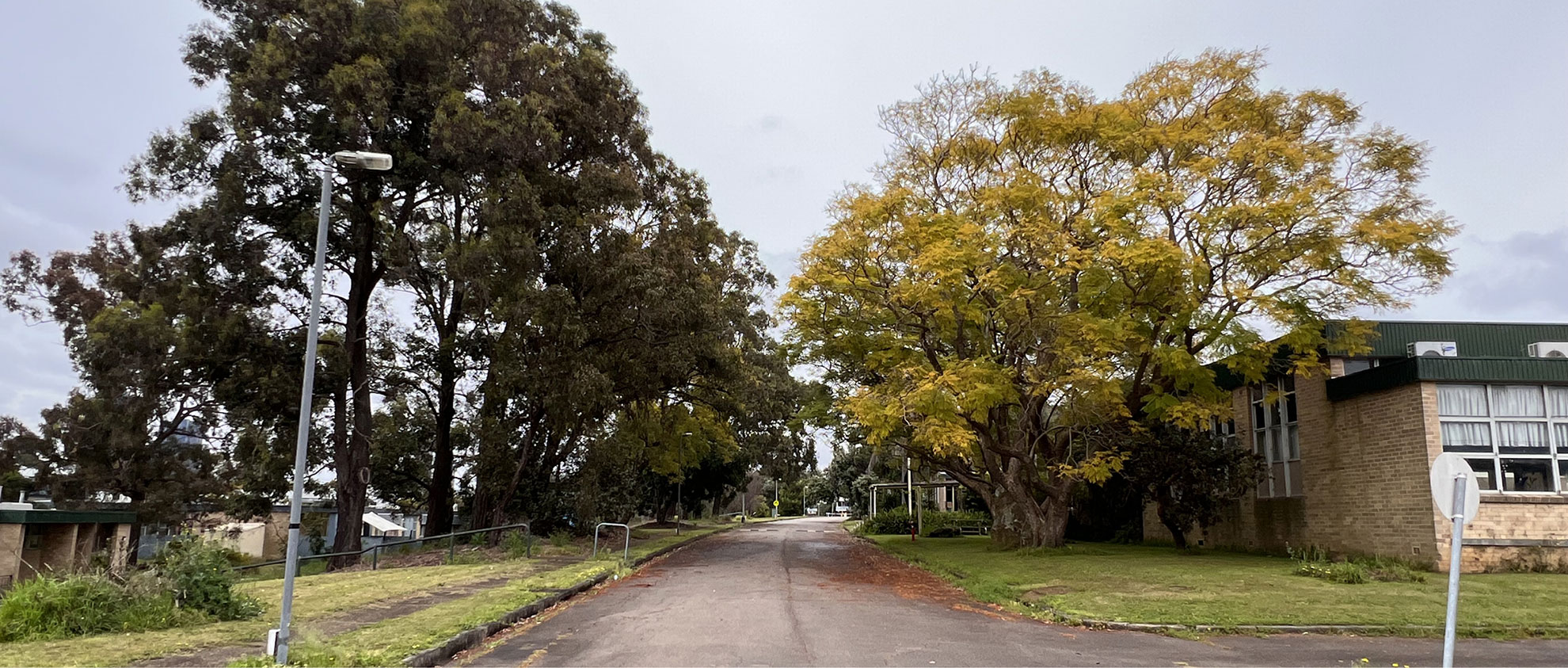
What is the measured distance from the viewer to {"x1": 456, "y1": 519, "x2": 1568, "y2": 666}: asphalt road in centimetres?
947

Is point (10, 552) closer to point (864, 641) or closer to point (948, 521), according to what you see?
point (864, 641)

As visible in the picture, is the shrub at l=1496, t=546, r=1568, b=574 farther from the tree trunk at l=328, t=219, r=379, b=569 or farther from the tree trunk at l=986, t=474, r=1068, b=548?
the tree trunk at l=328, t=219, r=379, b=569

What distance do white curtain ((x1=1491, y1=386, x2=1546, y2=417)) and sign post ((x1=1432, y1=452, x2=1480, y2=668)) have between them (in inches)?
570

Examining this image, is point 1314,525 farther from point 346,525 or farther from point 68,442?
point 68,442

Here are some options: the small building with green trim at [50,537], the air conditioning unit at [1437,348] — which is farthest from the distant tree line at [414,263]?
the air conditioning unit at [1437,348]

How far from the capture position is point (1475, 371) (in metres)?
18.6

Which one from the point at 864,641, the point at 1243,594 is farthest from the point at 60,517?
the point at 1243,594

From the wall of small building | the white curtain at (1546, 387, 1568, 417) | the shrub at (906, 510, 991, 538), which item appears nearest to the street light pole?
the wall of small building

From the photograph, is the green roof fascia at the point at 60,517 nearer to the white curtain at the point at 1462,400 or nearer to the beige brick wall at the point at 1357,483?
the beige brick wall at the point at 1357,483

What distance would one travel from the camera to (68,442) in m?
31.7

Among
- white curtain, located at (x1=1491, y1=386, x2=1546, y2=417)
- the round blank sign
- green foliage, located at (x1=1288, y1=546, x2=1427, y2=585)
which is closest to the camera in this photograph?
the round blank sign

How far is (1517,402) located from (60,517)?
32056 mm

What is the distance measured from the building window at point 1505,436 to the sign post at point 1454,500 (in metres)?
13.5

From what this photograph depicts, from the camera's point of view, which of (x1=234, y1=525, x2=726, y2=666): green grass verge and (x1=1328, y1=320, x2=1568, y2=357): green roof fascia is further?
(x1=1328, y1=320, x2=1568, y2=357): green roof fascia
